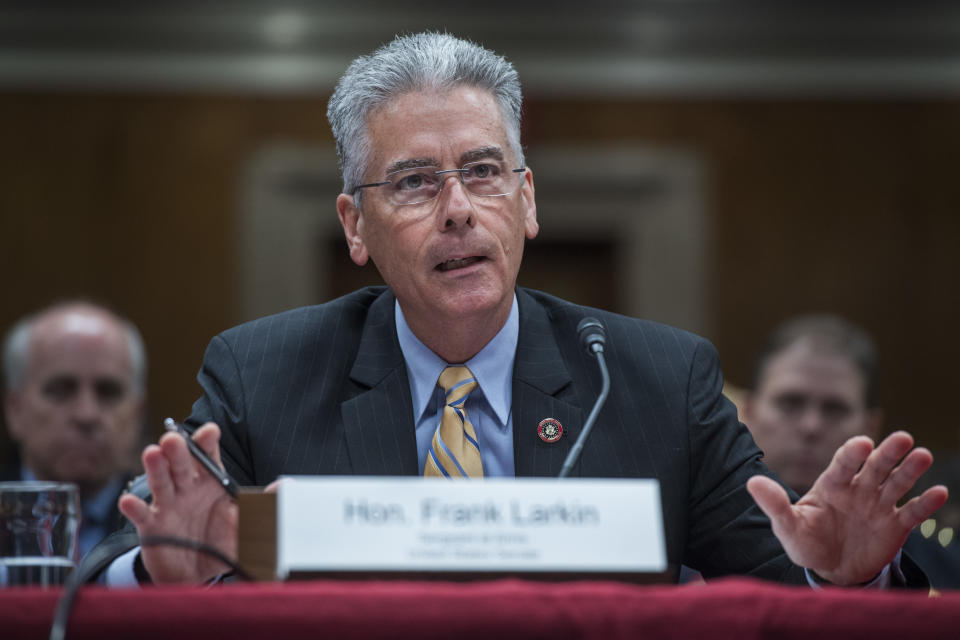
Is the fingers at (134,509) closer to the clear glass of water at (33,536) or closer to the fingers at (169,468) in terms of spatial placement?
the fingers at (169,468)

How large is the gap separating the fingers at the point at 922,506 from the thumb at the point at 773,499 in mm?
164

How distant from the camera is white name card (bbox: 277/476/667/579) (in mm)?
1254

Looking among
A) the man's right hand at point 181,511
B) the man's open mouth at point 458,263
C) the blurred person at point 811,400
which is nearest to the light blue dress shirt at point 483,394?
the man's open mouth at point 458,263

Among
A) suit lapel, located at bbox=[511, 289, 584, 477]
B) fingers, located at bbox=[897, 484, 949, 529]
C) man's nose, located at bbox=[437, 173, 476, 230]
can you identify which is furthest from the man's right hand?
fingers, located at bbox=[897, 484, 949, 529]

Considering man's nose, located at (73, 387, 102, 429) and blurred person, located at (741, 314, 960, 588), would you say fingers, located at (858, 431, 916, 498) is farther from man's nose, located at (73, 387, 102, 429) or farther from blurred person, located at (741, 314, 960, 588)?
man's nose, located at (73, 387, 102, 429)

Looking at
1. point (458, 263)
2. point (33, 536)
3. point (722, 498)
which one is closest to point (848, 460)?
point (722, 498)

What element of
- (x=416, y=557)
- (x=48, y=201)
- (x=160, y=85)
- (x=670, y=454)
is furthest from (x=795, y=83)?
(x=416, y=557)

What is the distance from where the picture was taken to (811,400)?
337cm

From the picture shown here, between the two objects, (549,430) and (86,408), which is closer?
(549,430)

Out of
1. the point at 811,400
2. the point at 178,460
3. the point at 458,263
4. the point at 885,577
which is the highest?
the point at 458,263

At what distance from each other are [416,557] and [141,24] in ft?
17.7

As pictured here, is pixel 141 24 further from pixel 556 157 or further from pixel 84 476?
pixel 84 476

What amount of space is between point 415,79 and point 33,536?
3.38 ft

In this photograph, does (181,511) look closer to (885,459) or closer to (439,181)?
(439,181)
